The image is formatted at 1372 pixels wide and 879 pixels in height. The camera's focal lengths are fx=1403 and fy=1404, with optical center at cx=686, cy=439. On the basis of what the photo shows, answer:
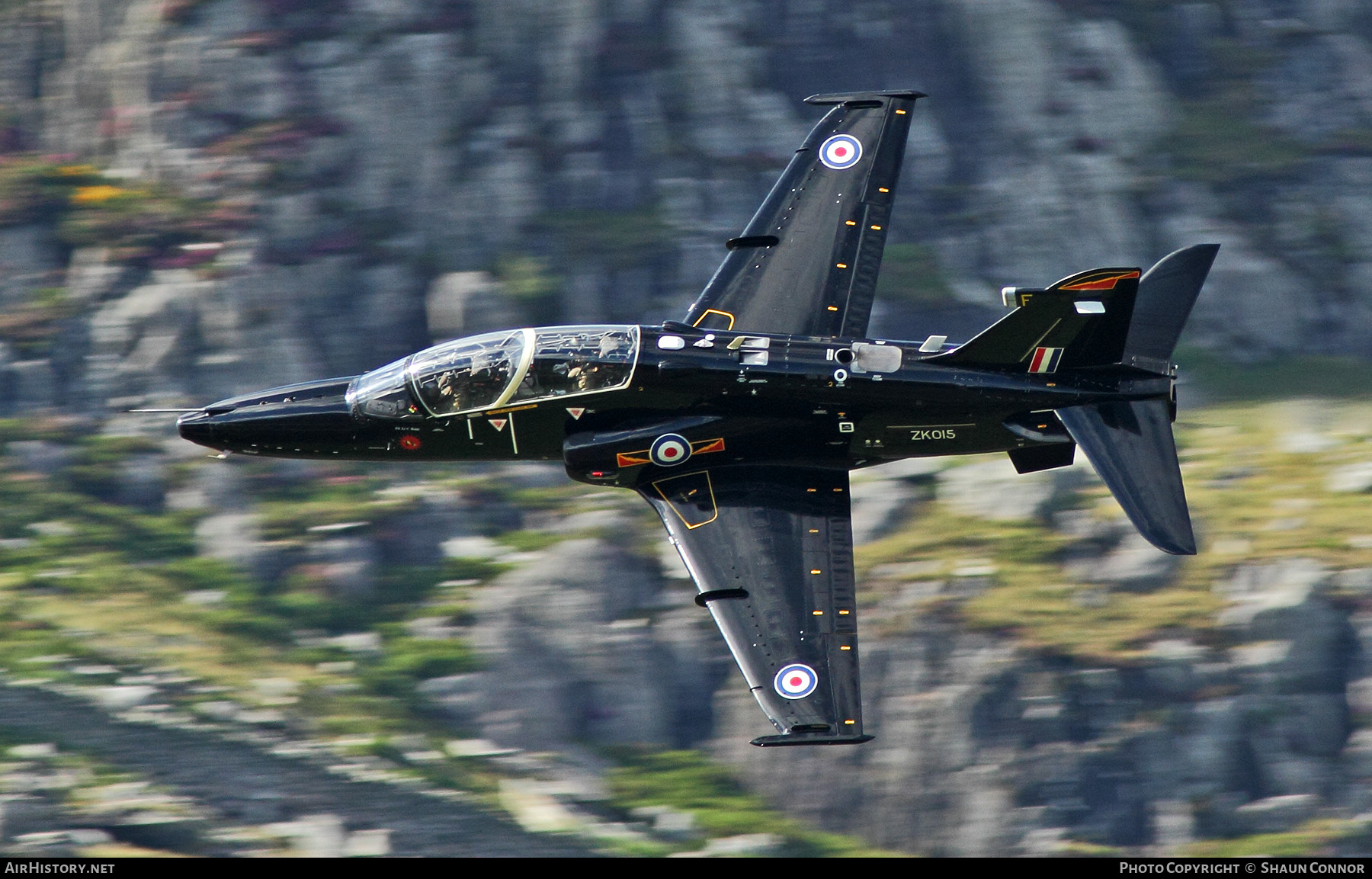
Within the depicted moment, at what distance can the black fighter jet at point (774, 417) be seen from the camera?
918 inches

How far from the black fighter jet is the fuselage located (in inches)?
1.2

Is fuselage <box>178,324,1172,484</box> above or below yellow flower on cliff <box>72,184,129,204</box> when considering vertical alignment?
below

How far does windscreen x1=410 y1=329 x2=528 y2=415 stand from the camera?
2408cm

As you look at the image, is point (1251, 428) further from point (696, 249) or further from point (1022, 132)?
point (696, 249)

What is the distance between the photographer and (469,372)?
24.2m

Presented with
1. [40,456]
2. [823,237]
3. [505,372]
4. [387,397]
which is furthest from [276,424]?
[40,456]

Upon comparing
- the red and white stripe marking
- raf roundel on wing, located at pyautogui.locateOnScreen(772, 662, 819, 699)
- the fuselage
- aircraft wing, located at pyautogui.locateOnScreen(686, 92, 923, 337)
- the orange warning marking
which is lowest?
raf roundel on wing, located at pyautogui.locateOnScreen(772, 662, 819, 699)

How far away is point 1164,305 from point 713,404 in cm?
795

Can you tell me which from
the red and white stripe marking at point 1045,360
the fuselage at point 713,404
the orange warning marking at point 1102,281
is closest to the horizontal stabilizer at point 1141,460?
the fuselage at point 713,404

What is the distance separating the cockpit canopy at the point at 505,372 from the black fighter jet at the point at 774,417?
3cm

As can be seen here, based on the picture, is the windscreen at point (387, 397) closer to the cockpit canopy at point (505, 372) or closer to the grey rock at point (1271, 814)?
the cockpit canopy at point (505, 372)

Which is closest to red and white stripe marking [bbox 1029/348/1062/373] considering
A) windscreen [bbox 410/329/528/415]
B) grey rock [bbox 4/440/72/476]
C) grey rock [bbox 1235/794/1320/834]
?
windscreen [bbox 410/329/528/415]

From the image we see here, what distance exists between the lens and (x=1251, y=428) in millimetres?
40438

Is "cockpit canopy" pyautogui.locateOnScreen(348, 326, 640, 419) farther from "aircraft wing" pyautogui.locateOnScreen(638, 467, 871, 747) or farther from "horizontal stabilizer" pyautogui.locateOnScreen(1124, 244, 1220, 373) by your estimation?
"horizontal stabilizer" pyautogui.locateOnScreen(1124, 244, 1220, 373)
